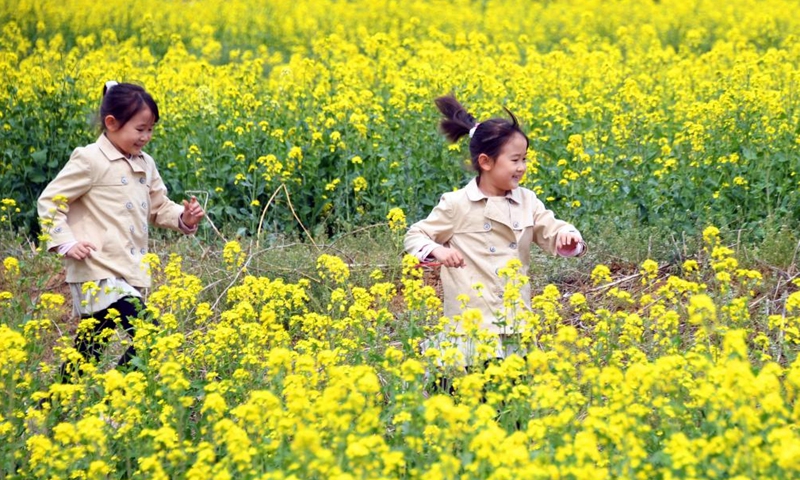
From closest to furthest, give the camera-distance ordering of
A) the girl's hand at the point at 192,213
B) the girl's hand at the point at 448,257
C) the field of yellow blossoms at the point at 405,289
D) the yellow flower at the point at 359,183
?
the field of yellow blossoms at the point at 405,289 → the girl's hand at the point at 448,257 → the girl's hand at the point at 192,213 → the yellow flower at the point at 359,183

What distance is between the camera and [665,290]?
15.8 ft

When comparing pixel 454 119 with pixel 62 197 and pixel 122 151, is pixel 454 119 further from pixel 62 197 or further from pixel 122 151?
pixel 62 197

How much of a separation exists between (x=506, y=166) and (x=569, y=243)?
0.40 m

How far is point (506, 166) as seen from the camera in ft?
16.1

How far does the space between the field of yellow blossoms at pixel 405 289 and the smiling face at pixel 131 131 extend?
1.88 ft

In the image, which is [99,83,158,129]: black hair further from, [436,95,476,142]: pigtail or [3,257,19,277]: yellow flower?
[436,95,476,142]: pigtail

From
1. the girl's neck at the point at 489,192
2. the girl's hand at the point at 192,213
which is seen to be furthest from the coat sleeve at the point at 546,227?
the girl's hand at the point at 192,213

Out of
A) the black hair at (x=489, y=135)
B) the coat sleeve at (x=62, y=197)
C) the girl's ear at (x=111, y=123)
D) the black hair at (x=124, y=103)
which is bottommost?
the coat sleeve at (x=62, y=197)

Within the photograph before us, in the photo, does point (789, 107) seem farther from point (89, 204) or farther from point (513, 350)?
point (89, 204)

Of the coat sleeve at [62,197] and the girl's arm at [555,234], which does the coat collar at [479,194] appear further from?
the coat sleeve at [62,197]

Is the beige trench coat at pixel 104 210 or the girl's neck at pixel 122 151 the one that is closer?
the beige trench coat at pixel 104 210

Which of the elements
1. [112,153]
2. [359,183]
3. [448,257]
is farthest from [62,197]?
[359,183]

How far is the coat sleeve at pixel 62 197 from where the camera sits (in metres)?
5.07

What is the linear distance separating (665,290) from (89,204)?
2.46 meters
